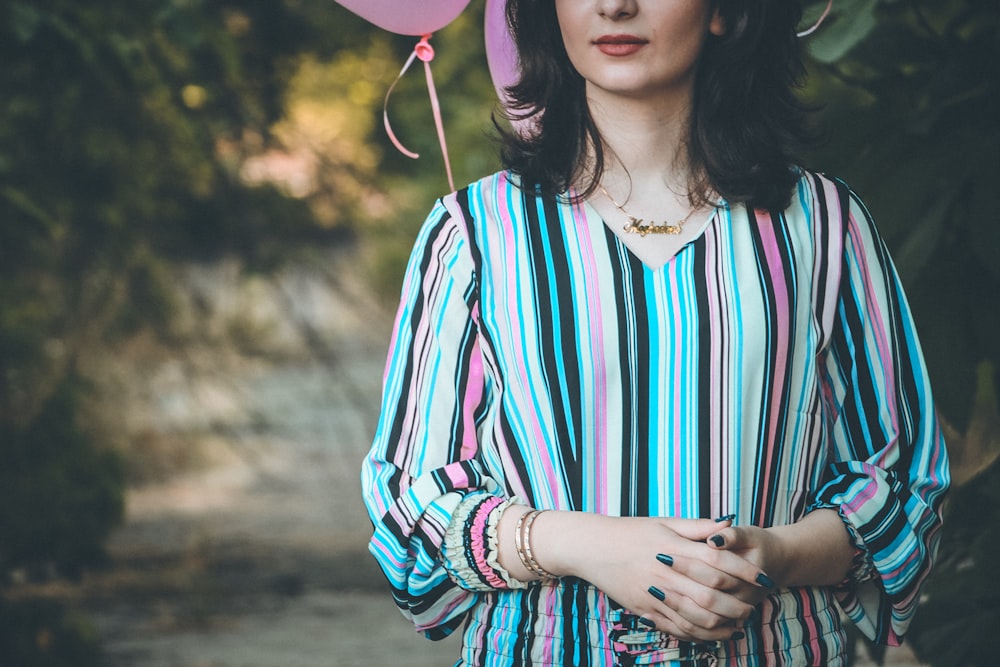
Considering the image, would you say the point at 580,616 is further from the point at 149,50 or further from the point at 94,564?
the point at 94,564

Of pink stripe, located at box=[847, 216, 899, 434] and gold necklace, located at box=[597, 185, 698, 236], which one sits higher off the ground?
gold necklace, located at box=[597, 185, 698, 236]

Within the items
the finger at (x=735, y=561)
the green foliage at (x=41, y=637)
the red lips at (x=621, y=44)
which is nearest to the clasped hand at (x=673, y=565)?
the finger at (x=735, y=561)

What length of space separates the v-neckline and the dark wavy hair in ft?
0.06

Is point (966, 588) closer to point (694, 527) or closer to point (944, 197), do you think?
point (944, 197)

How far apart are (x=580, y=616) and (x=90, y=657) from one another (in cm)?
293

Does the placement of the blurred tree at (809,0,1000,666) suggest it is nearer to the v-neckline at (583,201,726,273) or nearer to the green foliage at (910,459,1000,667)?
the green foliage at (910,459,1000,667)

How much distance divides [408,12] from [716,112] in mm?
368

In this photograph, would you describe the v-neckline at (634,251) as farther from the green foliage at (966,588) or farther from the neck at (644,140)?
the green foliage at (966,588)

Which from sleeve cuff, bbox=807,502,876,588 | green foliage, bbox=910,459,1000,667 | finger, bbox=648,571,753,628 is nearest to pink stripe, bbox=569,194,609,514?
finger, bbox=648,571,753,628

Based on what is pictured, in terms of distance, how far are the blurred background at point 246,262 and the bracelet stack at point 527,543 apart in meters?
0.54

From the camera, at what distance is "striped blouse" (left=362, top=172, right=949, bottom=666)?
3.71 feet

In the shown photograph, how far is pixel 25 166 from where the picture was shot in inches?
122

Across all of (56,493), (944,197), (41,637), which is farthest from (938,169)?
(56,493)

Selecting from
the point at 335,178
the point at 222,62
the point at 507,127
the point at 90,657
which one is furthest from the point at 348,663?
the point at 507,127
